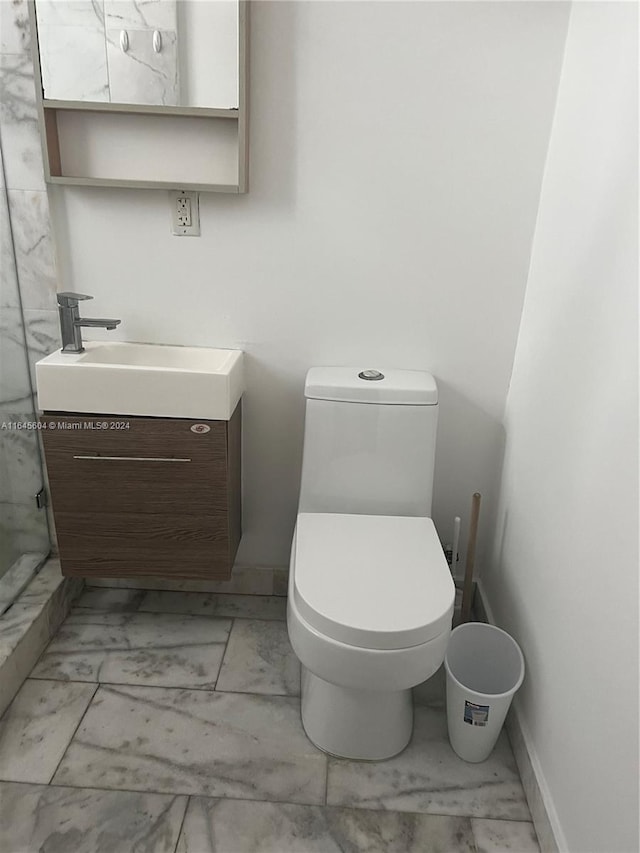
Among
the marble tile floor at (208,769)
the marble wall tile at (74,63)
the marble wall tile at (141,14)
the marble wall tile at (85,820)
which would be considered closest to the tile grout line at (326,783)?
the marble tile floor at (208,769)

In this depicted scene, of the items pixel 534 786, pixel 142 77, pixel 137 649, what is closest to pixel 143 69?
pixel 142 77

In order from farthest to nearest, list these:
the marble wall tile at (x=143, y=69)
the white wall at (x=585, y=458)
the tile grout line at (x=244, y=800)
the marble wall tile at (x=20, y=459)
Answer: the marble wall tile at (x=20, y=459) → the marble wall tile at (x=143, y=69) → the tile grout line at (x=244, y=800) → the white wall at (x=585, y=458)

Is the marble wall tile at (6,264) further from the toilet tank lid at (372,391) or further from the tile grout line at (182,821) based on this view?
the tile grout line at (182,821)

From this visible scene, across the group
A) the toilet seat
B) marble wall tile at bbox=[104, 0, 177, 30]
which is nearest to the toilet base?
the toilet seat

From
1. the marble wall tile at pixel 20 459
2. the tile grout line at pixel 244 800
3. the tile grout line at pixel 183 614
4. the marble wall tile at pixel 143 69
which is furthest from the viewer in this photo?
the tile grout line at pixel 183 614

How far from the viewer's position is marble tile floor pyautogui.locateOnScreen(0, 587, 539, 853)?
4.31 ft

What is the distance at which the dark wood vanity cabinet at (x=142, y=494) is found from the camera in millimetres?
1577

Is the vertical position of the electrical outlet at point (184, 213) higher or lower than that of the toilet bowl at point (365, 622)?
higher

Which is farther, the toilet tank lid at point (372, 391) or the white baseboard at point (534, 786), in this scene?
the toilet tank lid at point (372, 391)

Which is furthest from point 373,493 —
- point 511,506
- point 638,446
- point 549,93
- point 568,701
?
point 549,93

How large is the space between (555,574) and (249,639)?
946 millimetres

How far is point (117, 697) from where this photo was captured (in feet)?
5.39

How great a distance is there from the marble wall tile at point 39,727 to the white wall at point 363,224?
0.81 m

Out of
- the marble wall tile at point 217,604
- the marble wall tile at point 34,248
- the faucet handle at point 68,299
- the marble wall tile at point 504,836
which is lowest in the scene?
the marble wall tile at point 504,836
